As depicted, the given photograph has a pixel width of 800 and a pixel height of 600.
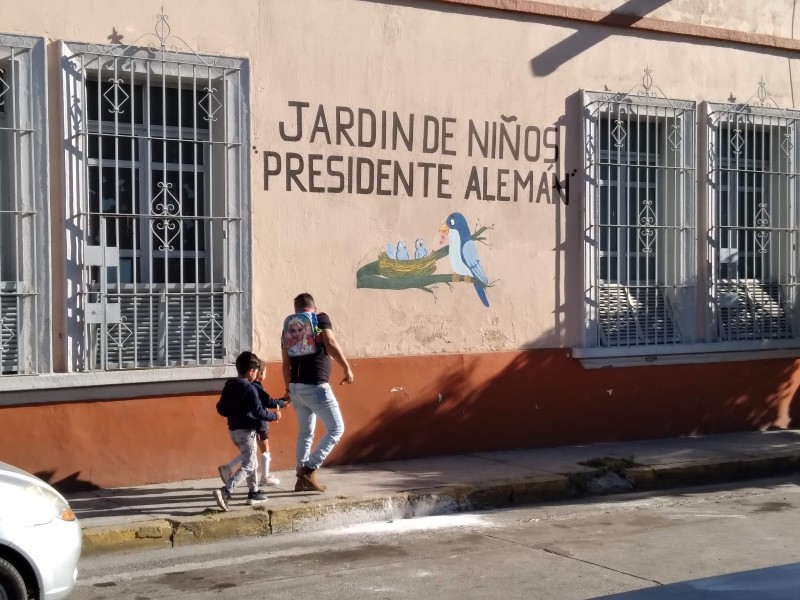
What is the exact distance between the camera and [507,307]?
11047mm

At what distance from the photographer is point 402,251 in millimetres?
10422

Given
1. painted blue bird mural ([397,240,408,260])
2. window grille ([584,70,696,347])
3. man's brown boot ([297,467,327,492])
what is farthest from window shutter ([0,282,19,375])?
window grille ([584,70,696,347])

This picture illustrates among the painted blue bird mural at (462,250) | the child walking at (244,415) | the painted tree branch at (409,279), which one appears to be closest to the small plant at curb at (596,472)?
the painted blue bird mural at (462,250)

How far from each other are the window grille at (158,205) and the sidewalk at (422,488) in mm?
1219

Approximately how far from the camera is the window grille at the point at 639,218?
37.8ft

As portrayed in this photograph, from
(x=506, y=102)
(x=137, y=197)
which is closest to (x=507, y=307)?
(x=506, y=102)

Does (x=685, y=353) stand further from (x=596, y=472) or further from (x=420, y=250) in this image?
(x=420, y=250)

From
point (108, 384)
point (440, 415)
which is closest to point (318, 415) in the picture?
point (108, 384)

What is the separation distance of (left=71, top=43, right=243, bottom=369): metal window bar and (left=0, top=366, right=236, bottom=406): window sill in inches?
5.0

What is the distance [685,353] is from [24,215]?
6919 millimetres

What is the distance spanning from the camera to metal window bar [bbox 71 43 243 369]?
29.3ft

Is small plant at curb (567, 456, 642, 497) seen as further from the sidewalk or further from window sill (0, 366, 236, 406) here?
window sill (0, 366, 236, 406)

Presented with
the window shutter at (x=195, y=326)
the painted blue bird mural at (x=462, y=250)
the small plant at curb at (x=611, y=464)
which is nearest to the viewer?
the window shutter at (x=195, y=326)

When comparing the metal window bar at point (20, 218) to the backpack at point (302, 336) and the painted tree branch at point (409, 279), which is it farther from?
the painted tree branch at point (409, 279)
